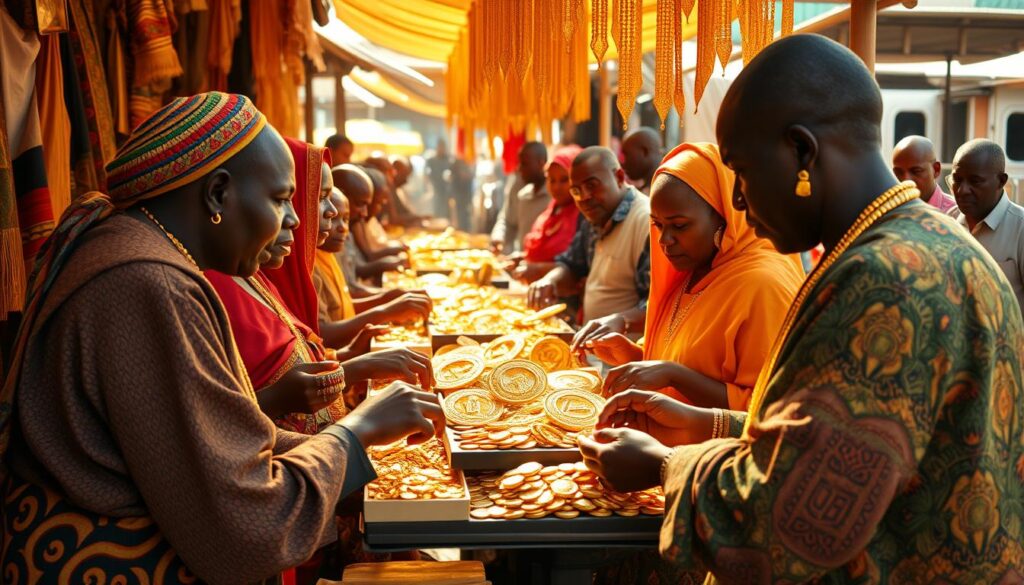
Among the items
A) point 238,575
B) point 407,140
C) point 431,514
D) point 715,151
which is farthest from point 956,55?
point 407,140

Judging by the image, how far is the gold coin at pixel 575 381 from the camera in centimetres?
310

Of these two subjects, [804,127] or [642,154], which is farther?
[642,154]

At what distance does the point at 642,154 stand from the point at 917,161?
2.19 metres

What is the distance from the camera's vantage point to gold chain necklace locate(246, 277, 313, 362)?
294 cm

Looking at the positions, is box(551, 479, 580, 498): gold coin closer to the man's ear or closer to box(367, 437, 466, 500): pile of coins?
box(367, 437, 466, 500): pile of coins

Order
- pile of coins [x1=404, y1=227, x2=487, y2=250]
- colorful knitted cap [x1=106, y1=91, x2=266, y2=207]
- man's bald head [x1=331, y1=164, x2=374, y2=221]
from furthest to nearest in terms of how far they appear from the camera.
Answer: pile of coins [x1=404, y1=227, x2=487, y2=250] < man's bald head [x1=331, y1=164, x2=374, y2=221] < colorful knitted cap [x1=106, y1=91, x2=266, y2=207]

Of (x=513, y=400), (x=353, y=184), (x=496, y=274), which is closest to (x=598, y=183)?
(x=353, y=184)

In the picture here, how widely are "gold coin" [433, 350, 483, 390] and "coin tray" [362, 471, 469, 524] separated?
1.01 metres

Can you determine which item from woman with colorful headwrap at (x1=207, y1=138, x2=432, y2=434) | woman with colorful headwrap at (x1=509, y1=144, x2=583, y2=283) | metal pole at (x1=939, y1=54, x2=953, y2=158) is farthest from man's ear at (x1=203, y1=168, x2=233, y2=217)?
metal pole at (x1=939, y1=54, x2=953, y2=158)

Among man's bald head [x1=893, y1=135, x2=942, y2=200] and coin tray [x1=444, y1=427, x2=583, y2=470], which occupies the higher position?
man's bald head [x1=893, y1=135, x2=942, y2=200]

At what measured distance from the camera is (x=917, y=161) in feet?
19.0

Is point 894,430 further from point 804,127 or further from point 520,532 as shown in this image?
point 520,532

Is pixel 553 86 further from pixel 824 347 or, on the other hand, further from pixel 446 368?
pixel 824 347

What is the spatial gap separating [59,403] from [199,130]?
0.60m
